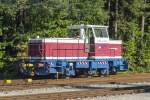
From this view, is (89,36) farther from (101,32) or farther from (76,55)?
(76,55)

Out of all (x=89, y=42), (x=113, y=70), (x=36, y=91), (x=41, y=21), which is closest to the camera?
(x=36, y=91)

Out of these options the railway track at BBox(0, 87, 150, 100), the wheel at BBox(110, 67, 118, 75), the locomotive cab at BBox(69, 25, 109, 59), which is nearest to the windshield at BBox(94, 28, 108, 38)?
the locomotive cab at BBox(69, 25, 109, 59)

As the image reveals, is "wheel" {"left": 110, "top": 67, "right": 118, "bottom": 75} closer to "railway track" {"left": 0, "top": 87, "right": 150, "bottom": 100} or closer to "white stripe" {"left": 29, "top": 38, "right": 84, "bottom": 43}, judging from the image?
"white stripe" {"left": 29, "top": 38, "right": 84, "bottom": 43}

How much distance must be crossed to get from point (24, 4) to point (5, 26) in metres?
2.01

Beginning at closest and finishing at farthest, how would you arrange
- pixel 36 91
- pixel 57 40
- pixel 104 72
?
pixel 36 91, pixel 57 40, pixel 104 72

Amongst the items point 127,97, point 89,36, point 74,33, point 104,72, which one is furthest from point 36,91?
point 104,72

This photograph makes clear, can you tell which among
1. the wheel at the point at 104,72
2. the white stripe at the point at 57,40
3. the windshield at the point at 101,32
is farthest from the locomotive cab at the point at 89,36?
the wheel at the point at 104,72

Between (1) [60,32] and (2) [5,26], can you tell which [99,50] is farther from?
A: (2) [5,26]

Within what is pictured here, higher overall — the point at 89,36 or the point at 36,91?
the point at 89,36

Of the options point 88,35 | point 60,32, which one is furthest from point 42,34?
point 88,35

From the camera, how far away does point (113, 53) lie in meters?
29.8

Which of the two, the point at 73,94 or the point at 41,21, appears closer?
the point at 73,94

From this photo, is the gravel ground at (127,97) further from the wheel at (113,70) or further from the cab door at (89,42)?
the wheel at (113,70)

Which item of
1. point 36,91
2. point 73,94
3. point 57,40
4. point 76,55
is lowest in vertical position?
point 36,91
